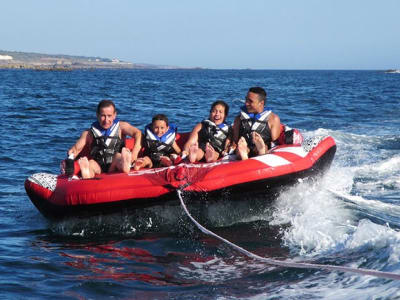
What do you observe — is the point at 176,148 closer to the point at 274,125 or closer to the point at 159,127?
the point at 159,127

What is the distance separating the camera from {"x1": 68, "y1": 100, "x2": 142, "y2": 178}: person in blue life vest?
20.4ft

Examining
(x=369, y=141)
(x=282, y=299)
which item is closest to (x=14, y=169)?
(x=282, y=299)

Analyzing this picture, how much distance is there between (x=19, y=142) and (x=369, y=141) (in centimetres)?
720

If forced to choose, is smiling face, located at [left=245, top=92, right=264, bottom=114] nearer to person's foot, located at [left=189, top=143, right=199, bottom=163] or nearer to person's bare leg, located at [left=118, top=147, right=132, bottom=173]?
person's foot, located at [left=189, top=143, right=199, bottom=163]

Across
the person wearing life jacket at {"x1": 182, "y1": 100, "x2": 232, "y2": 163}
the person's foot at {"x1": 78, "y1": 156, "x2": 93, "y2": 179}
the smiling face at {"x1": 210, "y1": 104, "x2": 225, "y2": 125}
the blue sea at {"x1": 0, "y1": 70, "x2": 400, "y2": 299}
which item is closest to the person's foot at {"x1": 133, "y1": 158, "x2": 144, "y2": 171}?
the person wearing life jacket at {"x1": 182, "y1": 100, "x2": 232, "y2": 163}

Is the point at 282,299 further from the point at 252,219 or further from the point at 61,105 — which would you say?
the point at 61,105

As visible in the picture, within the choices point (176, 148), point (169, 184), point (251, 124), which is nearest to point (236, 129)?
point (251, 124)

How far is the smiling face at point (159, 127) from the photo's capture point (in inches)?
252

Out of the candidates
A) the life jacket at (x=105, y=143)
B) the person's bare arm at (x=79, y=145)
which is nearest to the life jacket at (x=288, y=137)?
the life jacket at (x=105, y=143)

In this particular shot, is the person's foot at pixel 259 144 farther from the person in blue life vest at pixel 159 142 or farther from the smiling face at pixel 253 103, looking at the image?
the person in blue life vest at pixel 159 142

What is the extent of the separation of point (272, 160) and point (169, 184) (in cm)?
107

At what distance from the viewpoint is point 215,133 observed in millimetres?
6547

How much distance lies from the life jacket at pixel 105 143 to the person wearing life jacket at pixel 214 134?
78 cm

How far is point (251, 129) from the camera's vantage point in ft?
21.4
